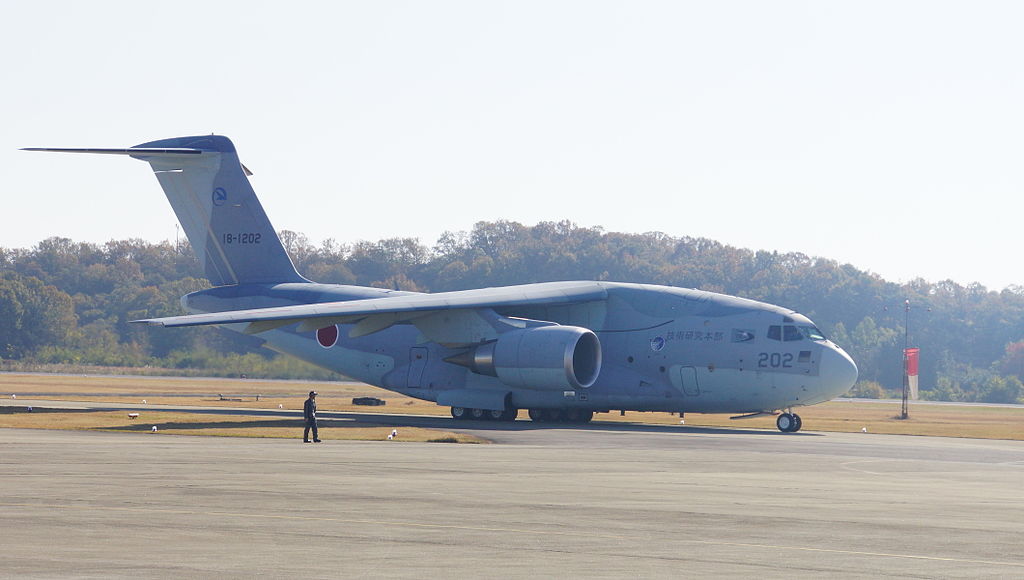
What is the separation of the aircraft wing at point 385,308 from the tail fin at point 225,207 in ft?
17.9

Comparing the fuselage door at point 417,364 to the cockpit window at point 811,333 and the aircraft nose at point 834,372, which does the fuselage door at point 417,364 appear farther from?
the aircraft nose at point 834,372

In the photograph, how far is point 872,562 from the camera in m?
13.3

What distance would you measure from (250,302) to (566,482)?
29.3 m

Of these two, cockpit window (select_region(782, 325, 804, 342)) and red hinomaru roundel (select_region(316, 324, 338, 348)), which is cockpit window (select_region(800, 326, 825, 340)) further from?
red hinomaru roundel (select_region(316, 324, 338, 348))

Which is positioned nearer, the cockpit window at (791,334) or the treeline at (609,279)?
the cockpit window at (791,334)

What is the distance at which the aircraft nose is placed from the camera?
4109 centimetres

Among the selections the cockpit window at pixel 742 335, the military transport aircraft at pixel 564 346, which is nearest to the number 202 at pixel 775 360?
the military transport aircraft at pixel 564 346

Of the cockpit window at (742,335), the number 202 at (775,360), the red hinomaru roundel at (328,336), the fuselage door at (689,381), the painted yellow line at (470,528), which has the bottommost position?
the painted yellow line at (470,528)

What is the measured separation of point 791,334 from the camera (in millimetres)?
41688

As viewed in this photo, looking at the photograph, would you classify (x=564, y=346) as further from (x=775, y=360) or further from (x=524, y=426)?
(x=775, y=360)

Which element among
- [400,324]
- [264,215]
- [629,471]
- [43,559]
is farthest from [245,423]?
[43,559]

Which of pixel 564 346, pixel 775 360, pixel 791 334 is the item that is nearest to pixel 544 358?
pixel 564 346

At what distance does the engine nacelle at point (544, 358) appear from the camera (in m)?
41.3

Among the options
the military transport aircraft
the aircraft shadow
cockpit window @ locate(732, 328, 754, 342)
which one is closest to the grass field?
the aircraft shadow
